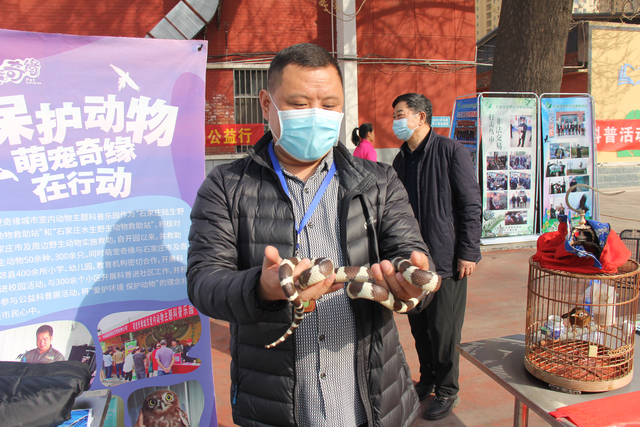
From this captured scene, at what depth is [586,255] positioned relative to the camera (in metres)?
1.66

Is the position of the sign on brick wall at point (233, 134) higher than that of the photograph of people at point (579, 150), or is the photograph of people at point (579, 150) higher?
the sign on brick wall at point (233, 134)

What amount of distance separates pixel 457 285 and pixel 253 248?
2167 millimetres

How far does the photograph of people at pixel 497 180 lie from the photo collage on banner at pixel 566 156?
2.45ft

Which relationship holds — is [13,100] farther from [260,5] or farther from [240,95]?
[260,5]

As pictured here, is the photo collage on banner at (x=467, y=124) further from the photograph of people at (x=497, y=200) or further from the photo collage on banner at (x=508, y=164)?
the photograph of people at (x=497, y=200)

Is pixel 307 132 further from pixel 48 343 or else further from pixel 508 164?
pixel 508 164

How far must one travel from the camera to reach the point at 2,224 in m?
2.21

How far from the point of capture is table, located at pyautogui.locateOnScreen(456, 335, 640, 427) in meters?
1.60

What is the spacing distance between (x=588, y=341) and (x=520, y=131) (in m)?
6.00

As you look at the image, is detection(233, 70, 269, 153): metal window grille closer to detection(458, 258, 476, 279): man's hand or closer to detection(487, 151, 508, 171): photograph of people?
detection(487, 151, 508, 171): photograph of people

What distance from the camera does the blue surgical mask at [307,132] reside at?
62.5 inches

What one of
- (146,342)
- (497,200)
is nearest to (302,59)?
(146,342)

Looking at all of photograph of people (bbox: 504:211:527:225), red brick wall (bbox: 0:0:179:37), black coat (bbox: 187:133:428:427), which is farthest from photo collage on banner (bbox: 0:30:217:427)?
red brick wall (bbox: 0:0:179:37)

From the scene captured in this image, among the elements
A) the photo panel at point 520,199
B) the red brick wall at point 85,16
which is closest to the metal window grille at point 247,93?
the red brick wall at point 85,16
